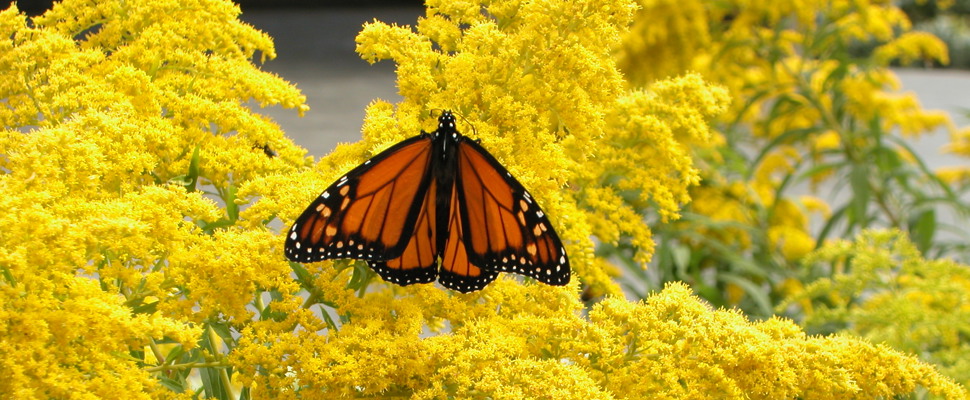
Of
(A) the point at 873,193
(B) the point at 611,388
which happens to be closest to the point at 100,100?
(B) the point at 611,388

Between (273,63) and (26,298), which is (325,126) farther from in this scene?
(26,298)

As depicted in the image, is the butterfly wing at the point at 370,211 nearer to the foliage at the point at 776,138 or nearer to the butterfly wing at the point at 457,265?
the butterfly wing at the point at 457,265

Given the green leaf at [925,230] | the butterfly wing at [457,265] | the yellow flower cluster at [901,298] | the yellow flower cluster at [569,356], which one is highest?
the green leaf at [925,230]

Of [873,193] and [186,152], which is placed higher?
[873,193]

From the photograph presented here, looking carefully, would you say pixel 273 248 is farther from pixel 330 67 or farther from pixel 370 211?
pixel 330 67

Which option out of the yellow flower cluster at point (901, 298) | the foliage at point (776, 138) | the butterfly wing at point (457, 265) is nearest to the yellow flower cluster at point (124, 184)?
the butterfly wing at point (457, 265)

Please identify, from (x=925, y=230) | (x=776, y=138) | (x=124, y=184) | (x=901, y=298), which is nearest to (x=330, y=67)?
(x=776, y=138)
